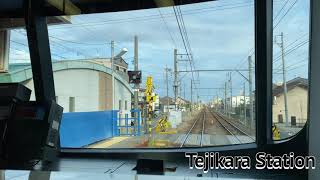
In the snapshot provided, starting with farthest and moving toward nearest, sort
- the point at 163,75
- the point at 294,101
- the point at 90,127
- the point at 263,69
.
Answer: the point at 90,127
the point at 163,75
the point at 263,69
the point at 294,101

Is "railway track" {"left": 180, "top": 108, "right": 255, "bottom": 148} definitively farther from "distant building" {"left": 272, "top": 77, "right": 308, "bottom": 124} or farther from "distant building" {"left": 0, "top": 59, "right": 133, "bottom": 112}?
"distant building" {"left": 0, "top": 59, "right": 133, "bottom": 112}

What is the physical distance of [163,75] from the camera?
5.06m

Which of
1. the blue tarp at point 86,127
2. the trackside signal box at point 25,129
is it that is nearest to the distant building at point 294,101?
the blue tarp at point 86,127

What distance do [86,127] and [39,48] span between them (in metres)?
1.39

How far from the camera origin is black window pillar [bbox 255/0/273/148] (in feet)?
13.2

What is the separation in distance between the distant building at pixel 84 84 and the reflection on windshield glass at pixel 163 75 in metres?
0.01

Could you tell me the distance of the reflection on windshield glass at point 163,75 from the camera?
434 cm

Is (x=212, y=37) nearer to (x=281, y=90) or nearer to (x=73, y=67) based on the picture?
(x=281, y=90)

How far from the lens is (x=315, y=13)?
325cm

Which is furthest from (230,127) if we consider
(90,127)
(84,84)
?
(84,84)

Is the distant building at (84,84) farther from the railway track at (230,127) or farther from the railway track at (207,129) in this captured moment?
the railway track at (230,127)

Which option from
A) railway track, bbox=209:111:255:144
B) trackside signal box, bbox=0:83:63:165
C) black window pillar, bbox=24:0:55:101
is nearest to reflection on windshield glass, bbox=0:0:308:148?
railway track, bbox=209:111:255:144

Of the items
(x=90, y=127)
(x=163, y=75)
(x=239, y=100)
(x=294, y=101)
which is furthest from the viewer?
(x=90, y=127)

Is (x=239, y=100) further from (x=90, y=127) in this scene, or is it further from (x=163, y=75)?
(x=90, y=127)
